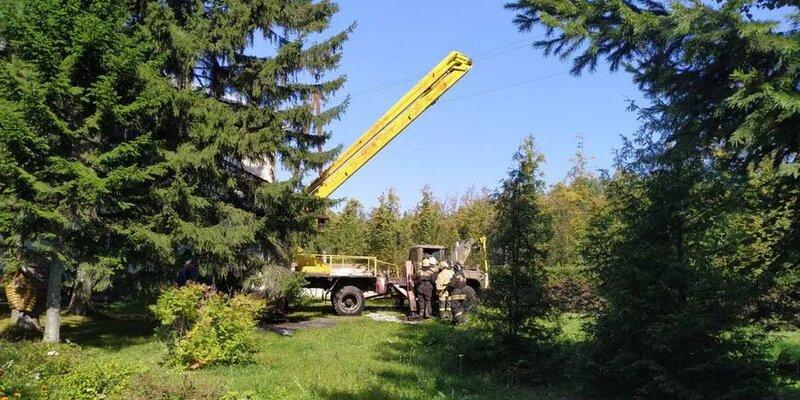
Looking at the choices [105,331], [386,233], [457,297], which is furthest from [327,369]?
[386,233]

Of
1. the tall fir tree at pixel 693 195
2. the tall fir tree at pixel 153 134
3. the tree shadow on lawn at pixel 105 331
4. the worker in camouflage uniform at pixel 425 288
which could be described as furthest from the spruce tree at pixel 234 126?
the tall fir tree at pixel 693 195

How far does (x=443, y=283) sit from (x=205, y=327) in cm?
794

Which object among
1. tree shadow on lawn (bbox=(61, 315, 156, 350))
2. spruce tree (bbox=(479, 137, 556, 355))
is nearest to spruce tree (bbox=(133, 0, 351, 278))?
tree shadow on lawn (bbox=(61, 315, 156, 350))

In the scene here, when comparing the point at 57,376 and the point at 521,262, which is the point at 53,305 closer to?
the point at 57,376

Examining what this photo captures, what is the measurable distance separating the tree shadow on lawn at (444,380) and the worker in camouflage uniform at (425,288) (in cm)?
502

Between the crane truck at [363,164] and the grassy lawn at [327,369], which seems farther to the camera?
the crane truck at [363,164]

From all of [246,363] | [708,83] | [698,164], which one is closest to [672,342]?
[698,164]

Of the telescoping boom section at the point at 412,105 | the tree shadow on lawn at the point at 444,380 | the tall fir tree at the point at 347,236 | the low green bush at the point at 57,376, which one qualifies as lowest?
the tree shadow on lawn at the point at 444,380

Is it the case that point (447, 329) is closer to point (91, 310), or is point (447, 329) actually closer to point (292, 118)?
point (292, 118)

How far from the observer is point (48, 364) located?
7699mm

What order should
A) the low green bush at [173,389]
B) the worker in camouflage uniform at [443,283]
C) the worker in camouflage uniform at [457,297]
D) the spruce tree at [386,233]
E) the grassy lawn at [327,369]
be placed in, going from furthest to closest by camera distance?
the spruce tree at [386,233] → the worker in camouflage uniform at [443,283] → the worker in camouflage uniform at [457,297] → the grassy lawn at [327,369] → the low green bush at [173,389]

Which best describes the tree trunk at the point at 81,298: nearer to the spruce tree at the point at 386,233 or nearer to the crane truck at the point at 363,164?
the crane truck at the point at 363,164

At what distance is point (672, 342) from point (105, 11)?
1017 centimetres

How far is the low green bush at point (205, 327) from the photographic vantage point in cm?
928
